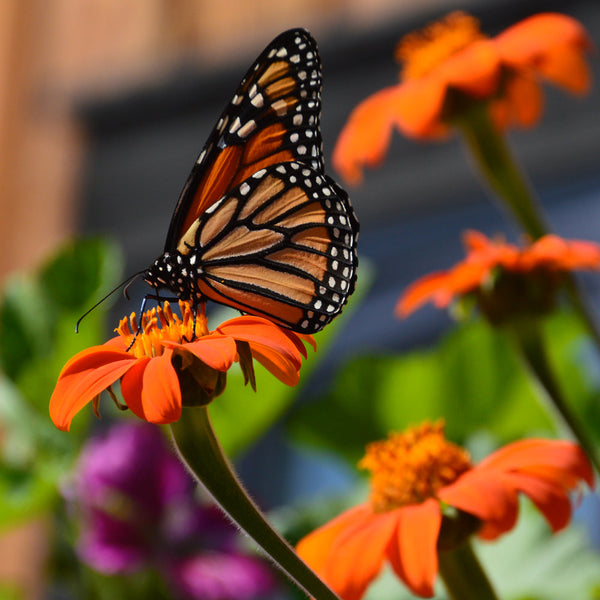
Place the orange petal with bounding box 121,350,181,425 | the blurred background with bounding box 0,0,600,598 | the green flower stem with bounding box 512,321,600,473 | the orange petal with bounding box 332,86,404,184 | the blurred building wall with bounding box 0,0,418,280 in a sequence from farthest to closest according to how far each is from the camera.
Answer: the blurred building wall with bounding box 0,0,418,280
the blurred background with bounding box 0,0,600,598
the orange petal with bounding box 332,86,404,184
the green flower stem with bounding box 512,321,600,473
the orange petal with bounding box 121,350,181,425

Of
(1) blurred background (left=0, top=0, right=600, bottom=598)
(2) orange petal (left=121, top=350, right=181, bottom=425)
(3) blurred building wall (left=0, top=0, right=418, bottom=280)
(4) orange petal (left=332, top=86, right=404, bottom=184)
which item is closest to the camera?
(2) orange petal (left=121, top=350, right=181, bottom=425)

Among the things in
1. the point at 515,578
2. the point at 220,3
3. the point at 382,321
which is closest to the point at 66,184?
the point at 220,3

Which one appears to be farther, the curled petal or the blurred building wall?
the blurred building wall

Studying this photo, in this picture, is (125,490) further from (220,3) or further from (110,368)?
(220,3)

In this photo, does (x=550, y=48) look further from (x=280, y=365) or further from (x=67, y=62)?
(x=67, y=62)

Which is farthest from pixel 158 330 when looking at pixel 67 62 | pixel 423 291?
pixel 67 62

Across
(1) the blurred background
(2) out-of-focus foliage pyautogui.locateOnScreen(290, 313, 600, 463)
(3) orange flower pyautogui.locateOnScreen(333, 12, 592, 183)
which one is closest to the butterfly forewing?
(3) orange flower pyautogui.locateOnScreen(333, 12, 592, 183)

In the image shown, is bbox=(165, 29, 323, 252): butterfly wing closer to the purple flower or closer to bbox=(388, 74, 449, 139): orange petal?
bbox=(388, 74, 449, 139): orange petal
